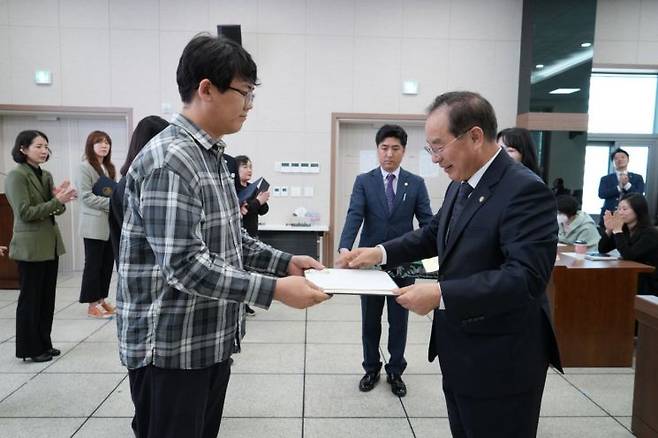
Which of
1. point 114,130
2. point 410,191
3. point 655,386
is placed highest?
point 114,130

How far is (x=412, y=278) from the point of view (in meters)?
2.98

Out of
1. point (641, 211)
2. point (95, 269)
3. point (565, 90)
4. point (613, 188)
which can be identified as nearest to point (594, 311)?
point (641, 211)

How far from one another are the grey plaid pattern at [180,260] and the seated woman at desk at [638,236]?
3.44 m

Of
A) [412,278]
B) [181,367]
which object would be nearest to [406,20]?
[412,278]

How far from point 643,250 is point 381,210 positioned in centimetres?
220

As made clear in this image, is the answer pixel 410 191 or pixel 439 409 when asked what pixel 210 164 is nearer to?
pixel 410 191

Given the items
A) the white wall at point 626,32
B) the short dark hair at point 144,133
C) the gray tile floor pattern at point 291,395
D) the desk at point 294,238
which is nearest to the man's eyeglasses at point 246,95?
the short dark hair at point 144,133

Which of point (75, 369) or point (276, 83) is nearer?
point (75, 369)

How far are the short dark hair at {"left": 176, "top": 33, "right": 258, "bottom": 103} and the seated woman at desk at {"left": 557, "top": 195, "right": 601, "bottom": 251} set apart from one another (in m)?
3.62

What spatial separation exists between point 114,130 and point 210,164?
18.0 feet

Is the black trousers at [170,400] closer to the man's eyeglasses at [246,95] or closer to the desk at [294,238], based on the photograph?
the man's eyeglasses at [246,95]

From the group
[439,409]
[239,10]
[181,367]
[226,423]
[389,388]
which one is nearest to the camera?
[181,367]

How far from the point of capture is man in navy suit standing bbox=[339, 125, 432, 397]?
293 cm

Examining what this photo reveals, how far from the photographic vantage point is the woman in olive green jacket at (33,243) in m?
3.19
